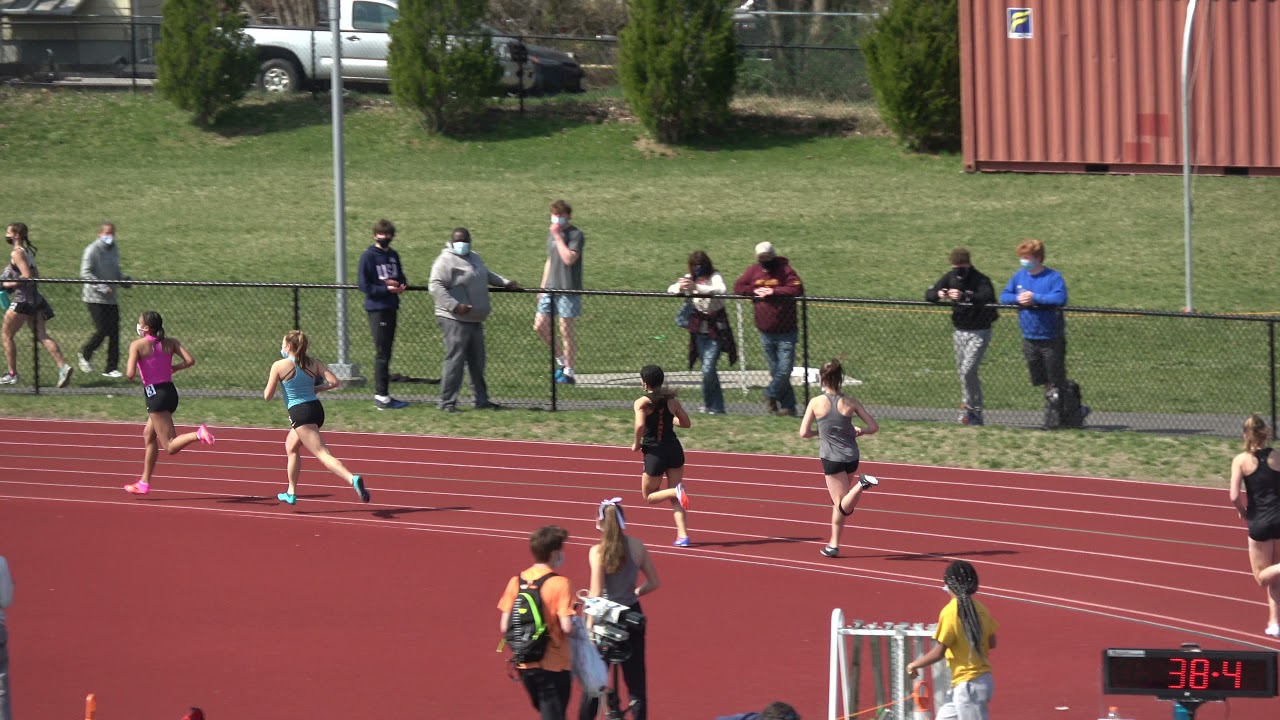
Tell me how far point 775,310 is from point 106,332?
25.2 feet

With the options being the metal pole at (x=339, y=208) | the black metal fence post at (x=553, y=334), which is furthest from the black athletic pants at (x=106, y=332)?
the black metal fence post at (x=553, y=334)

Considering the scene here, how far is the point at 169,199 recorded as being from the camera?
93.8 ft

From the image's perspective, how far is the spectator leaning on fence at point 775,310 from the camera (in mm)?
16906

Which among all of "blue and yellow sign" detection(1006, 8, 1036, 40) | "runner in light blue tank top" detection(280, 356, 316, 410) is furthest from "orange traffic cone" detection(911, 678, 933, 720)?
"blue and yellow sign" detection(1006, 8, 1036, 40)

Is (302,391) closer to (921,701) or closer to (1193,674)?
(921,701)

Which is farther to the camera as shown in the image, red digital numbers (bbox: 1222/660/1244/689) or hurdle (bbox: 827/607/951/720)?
hurdle (bbox: 827/607/951/720)

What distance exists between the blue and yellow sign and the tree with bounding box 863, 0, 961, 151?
1.99m

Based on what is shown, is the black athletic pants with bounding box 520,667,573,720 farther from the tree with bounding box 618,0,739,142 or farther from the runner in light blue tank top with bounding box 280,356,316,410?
the tree with bounding box 618,0,739,142

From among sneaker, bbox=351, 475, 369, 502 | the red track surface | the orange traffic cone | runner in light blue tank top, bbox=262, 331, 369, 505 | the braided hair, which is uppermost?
runner in light blue tank top, bbox=262, 331, 369, 505

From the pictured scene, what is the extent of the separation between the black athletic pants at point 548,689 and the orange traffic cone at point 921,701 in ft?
5.50

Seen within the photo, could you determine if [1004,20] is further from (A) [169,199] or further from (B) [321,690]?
(B) [321,690]

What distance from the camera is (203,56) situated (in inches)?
1224

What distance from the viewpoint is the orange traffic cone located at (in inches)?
328

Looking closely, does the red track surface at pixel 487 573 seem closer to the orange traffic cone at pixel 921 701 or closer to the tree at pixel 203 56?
the orange traffic cone at pixel 921 701
